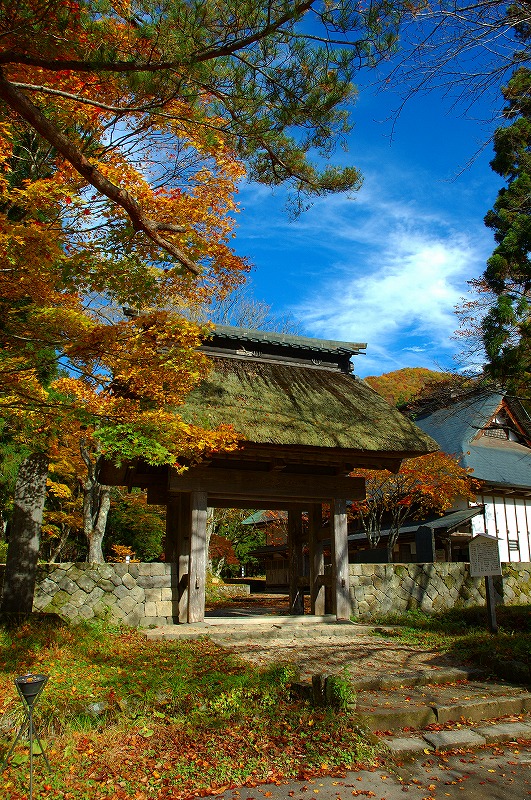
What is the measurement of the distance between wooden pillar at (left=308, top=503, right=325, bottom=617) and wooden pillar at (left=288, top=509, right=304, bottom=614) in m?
0.96

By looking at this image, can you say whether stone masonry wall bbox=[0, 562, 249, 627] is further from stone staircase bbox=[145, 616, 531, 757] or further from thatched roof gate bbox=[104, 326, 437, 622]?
stone staircase bbox=[145, 616, 531, 757]

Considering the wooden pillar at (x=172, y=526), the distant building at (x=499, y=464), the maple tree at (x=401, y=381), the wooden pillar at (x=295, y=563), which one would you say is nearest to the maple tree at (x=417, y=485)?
the distant building at (x=499, y=464)

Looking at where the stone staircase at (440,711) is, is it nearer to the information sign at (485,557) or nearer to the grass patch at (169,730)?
the grass patch at (169,730)

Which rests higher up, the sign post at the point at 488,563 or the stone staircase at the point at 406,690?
the sign post at the point at 488,563

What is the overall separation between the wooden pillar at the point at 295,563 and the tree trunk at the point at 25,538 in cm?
641

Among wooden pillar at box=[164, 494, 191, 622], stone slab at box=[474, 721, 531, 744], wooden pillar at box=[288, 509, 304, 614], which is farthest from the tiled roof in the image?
stone slab at box=[474, 721, 531, 744]

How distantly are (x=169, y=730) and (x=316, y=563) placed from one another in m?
7.85

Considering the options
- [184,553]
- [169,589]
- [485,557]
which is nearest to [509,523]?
[485,557]

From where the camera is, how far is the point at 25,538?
9047mm

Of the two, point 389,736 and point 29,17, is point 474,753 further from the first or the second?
point 29,17

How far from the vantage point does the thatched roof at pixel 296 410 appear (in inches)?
406

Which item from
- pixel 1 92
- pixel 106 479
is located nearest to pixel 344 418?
pixel 106 479

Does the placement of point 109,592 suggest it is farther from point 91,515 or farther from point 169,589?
point 91,515

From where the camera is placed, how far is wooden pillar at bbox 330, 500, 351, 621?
11.6 meters
